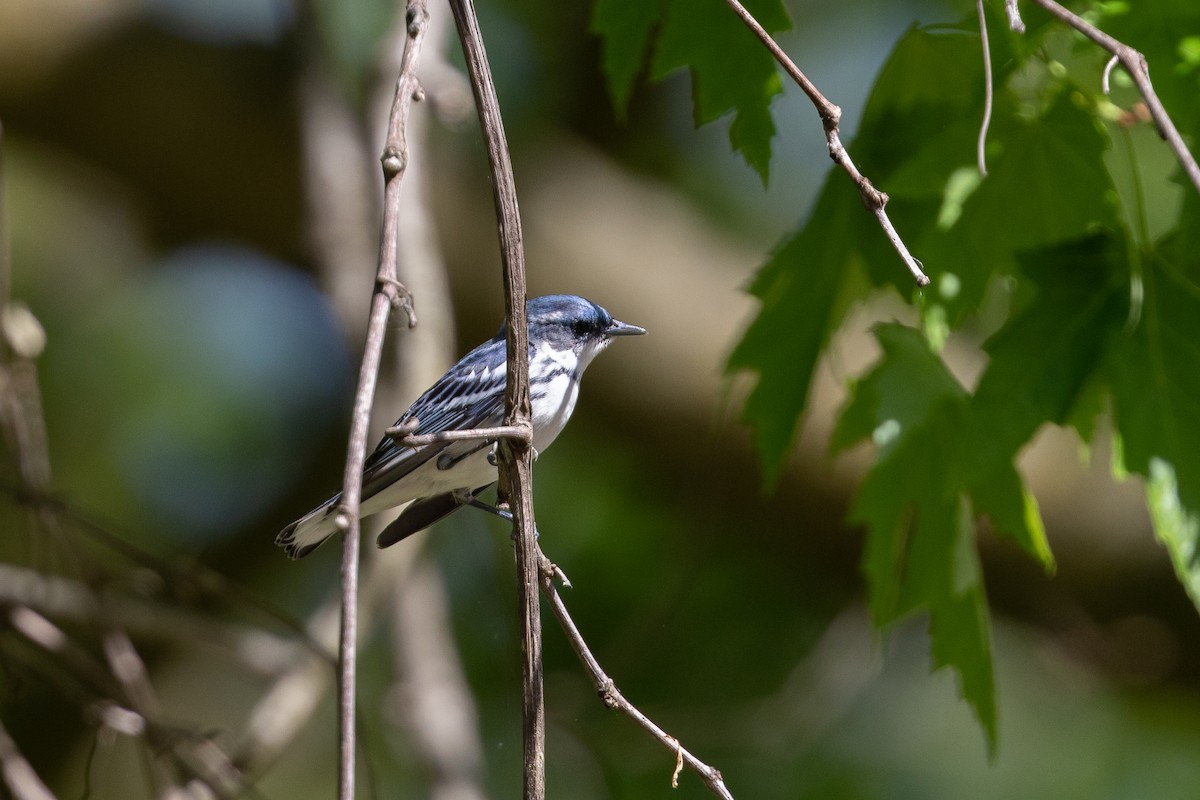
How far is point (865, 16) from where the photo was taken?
20.8 ft

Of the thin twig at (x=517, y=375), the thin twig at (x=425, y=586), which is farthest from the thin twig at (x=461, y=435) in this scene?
the thin twig at (x=425, y=586)

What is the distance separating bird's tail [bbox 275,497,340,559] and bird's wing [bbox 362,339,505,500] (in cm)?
12

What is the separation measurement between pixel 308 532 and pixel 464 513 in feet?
3.63

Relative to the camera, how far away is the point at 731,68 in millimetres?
1984

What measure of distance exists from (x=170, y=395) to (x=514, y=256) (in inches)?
217

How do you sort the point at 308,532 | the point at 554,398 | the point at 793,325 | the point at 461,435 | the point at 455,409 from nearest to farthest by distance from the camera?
the point at 461,435 < the point at 793,325 < the point at 308,532 < the point at 554,398 < the point at 455,409

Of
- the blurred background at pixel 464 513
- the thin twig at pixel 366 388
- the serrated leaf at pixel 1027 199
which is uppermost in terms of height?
the thin twig at pixel 366 388

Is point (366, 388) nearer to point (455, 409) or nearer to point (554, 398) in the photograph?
point (554, 398)

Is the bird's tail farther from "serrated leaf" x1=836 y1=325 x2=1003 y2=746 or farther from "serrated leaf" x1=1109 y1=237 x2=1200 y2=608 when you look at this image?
"serrated leaf" x1=1109 y1=237 x2=1200 y2=608

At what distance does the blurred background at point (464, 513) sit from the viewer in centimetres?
343

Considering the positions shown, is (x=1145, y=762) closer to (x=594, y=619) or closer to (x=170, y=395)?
(x=594, y=619)

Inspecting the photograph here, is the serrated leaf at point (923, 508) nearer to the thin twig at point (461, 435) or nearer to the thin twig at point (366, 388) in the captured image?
the thin twig at point (461, 435)

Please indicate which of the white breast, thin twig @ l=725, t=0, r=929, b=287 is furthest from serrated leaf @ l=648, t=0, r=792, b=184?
the white breast

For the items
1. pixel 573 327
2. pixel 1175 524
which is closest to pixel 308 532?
pixel 573 327
